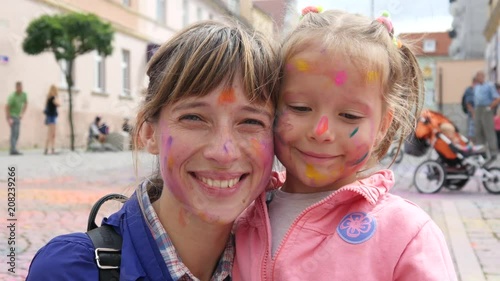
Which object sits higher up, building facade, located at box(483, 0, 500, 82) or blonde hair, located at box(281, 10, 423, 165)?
building facade, located at box(483, 0, 500, 82)

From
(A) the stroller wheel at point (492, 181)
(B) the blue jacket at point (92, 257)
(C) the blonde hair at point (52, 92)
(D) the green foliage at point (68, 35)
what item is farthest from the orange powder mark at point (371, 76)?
(C) the blonde hair at point (52, 92)

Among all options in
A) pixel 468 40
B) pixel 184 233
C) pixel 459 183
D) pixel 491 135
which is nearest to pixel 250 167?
pixel 184 233

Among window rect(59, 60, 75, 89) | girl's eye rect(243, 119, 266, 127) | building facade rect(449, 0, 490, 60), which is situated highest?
building facade rect(449, 0, 490, 60)

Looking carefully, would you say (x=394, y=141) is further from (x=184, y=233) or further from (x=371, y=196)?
(x=184, y=233)

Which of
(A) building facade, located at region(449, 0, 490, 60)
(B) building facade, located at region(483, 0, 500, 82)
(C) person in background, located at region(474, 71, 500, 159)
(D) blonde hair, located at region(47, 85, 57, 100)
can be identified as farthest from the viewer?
(A) building facade, located at region(449, 0, 490, 60)

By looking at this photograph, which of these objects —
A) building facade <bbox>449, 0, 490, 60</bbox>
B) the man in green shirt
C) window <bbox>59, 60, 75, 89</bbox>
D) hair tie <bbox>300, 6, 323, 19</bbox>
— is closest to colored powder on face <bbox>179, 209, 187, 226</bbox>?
hair tie <bbox>300, 6, 323, 19</bbox>

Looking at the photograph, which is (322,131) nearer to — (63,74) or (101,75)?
(63,74)

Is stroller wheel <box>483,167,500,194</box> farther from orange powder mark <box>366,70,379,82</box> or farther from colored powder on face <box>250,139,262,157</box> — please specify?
colored powder on face <box>250,139,262,157</box>

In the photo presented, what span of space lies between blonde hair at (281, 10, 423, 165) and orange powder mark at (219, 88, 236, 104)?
8.4 inches

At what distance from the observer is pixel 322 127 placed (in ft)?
A: 5.11

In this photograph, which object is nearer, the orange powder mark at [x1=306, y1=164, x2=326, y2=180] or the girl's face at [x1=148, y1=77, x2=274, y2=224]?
the girl's face at [x1=148, y1=77, x2=274, y2=224]

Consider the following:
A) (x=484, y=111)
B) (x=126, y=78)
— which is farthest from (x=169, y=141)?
(x=484, y=111)

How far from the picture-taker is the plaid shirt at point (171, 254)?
1.54 metres

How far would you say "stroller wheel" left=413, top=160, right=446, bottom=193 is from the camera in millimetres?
8531
